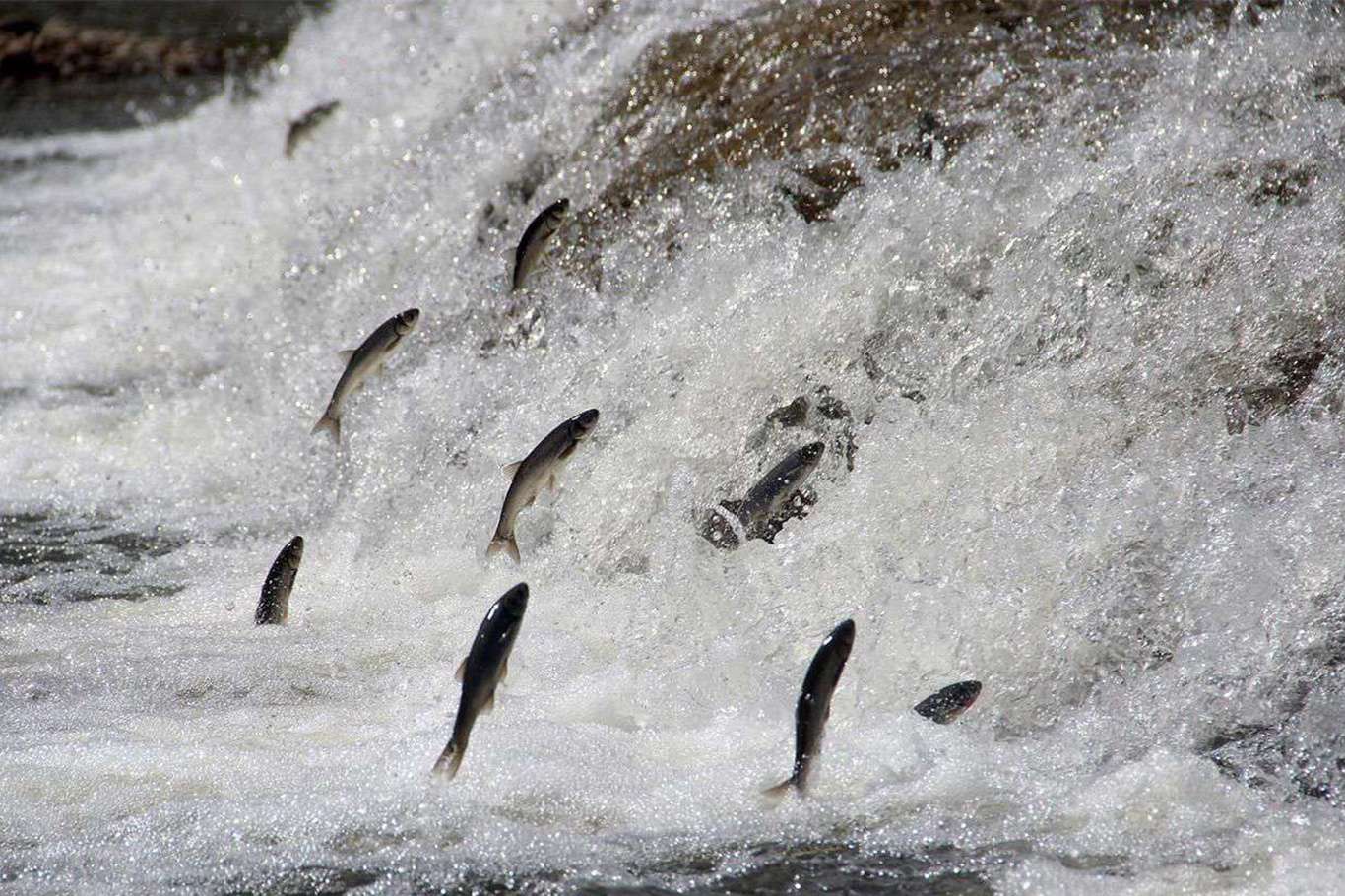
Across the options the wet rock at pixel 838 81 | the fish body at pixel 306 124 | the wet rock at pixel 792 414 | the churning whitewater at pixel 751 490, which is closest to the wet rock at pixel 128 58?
the fish body at pixel 306 124

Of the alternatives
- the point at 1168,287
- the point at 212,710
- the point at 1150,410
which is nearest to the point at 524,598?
the point at 212,710

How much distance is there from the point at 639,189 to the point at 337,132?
3.41m

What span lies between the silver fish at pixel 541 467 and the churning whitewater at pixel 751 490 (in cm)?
30

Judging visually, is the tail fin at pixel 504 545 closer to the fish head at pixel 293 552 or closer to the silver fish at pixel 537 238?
the fish head at pixel 293 552

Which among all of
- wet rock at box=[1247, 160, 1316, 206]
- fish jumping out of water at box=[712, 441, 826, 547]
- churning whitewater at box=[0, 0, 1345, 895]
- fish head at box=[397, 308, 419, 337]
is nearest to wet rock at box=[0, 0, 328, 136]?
churning whitewater at box=[0, 0, 1345, 895]

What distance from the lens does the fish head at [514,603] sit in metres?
3.20

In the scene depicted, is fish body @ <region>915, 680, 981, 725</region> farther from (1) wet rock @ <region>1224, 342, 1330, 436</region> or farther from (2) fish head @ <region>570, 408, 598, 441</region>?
(2) fish head @ <region>570, 408, 598, 441</region>

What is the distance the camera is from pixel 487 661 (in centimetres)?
314

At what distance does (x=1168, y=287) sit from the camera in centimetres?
445

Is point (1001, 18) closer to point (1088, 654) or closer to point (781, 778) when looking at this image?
point (1088, 654)

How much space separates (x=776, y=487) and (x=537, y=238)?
5.63ft

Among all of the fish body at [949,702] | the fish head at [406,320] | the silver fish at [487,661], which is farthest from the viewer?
the fish head at [406,320]

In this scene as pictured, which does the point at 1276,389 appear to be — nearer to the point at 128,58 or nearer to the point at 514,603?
the point at 514,603

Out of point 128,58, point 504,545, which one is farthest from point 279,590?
point 128,58
